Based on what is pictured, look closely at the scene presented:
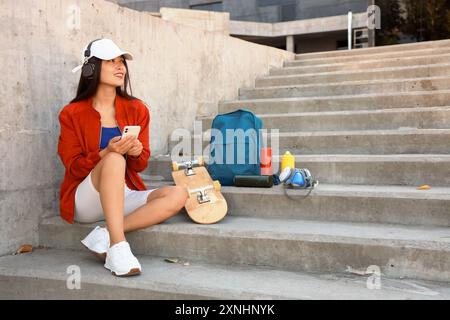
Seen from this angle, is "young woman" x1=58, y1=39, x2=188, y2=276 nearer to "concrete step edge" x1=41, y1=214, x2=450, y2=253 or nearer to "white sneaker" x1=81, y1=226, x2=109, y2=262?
"white sneaker" x1=81, y1=226, x2=109, y2=262

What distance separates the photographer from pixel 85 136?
9.27 feet

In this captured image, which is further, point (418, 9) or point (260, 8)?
point (260, 8)

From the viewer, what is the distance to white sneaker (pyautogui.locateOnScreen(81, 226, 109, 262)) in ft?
8.39

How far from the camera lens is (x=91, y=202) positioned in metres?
2.75

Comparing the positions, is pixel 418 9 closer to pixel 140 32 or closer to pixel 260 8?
pixel 260 8

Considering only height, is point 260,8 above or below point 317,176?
above

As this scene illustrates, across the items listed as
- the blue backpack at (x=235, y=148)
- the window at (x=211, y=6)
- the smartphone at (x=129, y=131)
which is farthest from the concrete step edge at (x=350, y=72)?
the window at (x=211, y=6)

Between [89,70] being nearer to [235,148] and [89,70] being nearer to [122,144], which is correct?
[122,144]

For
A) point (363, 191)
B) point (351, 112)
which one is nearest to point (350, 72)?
point (351, 112)

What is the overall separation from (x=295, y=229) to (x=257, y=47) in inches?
171

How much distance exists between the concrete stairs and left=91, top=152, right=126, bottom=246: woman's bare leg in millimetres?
246

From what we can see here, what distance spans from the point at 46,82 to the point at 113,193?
48.2 inches

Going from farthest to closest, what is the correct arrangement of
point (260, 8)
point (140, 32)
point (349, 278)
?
1. point (260, 8)
2. point (140, 32)
3. point (349, 278)
